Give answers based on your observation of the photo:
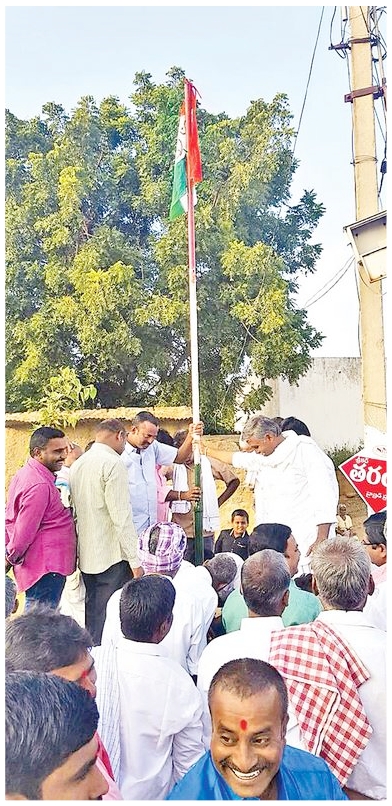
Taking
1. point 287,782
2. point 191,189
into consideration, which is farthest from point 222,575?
point 191,189

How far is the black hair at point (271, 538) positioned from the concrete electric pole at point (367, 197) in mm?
1394

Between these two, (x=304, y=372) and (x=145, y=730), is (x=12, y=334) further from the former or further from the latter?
(x=145, y=730)

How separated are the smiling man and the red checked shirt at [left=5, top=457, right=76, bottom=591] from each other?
1372 mm

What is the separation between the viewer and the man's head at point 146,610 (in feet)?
5.85

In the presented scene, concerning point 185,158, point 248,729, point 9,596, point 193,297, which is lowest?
point 248,729

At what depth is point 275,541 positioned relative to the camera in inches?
96.5

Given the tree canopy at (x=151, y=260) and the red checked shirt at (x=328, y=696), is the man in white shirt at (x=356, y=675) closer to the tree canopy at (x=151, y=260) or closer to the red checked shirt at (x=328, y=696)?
the red checked shirt at (x=328, y=696)

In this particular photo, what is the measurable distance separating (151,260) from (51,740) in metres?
4.42

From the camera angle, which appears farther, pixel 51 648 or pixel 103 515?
pixel 103 515

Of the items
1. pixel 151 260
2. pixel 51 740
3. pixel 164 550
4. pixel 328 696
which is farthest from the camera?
pixel 151 260

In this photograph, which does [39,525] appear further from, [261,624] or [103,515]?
[261,624]

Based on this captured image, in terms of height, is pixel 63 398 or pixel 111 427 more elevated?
pixel 63 398

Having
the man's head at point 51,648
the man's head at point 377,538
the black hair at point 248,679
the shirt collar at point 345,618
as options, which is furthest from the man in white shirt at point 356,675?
the man's head at point 377,538

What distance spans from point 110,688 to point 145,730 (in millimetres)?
111
